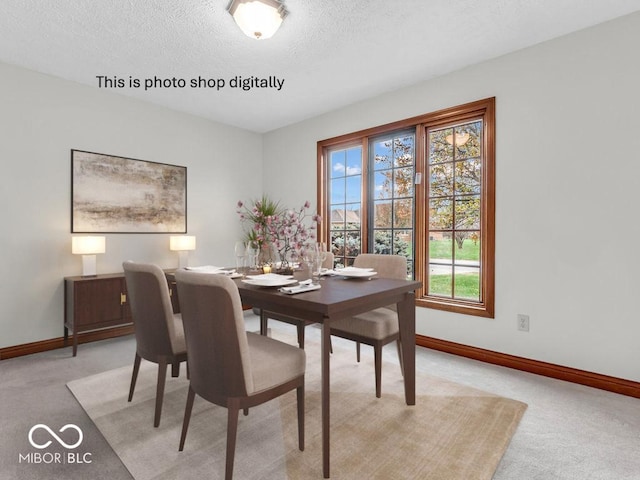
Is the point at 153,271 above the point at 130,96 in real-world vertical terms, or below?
below

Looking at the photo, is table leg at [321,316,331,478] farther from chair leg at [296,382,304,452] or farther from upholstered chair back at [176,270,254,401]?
upholstered chair back at [176,270,254,401]

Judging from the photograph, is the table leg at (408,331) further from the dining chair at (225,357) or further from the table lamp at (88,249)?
the table lamp at (88,249)

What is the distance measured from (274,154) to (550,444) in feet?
14.2

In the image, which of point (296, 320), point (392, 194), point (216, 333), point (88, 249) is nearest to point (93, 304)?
point (88, 249)

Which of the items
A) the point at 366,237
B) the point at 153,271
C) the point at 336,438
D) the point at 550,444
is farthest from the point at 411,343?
the point at 366,237

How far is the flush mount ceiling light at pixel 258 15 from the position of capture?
2.14 meters

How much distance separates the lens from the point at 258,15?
2172 millimetres

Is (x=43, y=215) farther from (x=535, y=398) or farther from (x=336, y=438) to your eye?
(x=535, y=398)

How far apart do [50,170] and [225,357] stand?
3.05 m

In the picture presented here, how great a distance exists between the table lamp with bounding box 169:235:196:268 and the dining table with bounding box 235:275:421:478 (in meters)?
2.17

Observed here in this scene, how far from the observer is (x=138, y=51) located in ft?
9.26

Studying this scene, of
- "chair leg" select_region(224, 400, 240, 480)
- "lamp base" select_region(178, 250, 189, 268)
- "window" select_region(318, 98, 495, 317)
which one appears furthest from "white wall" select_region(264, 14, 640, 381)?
"lamp base" select_region(178, 250, 189, 268)

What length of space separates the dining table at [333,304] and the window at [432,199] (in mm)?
1272

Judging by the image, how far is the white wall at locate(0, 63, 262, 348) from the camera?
3.05 meters
